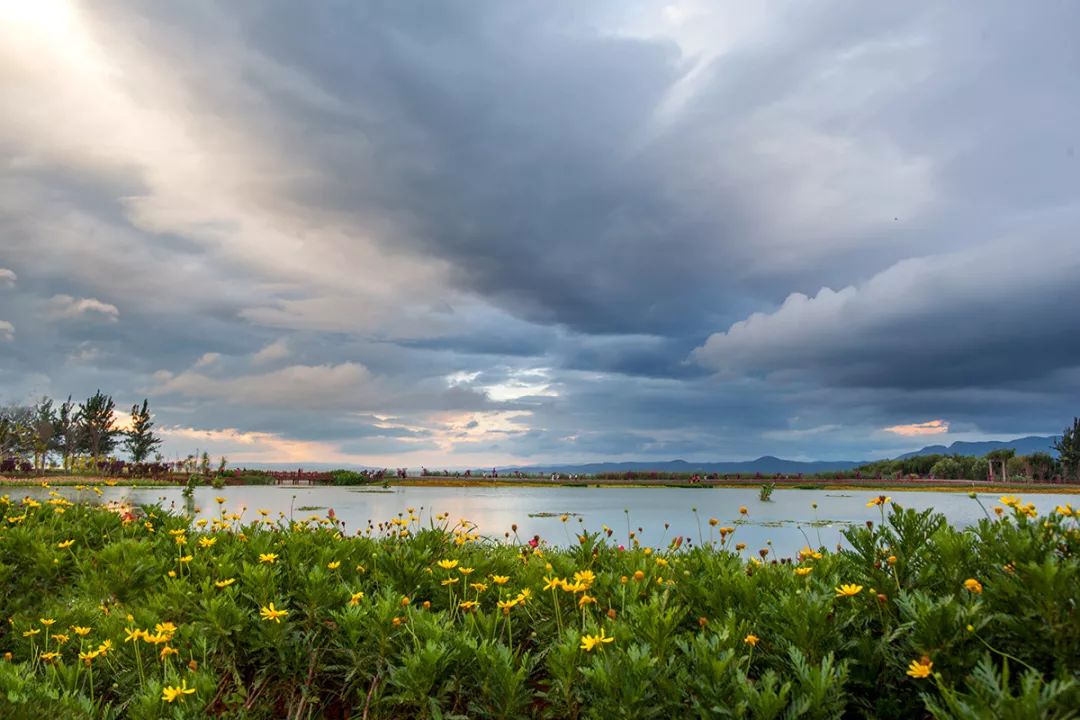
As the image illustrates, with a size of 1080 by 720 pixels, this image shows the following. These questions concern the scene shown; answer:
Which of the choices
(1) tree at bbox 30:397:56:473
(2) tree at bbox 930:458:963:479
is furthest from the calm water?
(1) tree at bbox 30:397:56:473

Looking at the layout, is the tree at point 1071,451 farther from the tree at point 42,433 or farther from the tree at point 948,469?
the tree at point 42,433

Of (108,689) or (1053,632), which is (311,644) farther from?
(1053,632)

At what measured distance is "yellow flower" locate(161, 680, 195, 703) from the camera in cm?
311

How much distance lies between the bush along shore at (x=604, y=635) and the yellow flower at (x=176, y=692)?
0.04ft

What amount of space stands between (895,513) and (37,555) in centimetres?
845

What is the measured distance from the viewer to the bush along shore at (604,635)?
253 centimetres

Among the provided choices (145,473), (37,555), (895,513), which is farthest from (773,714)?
(145,473)

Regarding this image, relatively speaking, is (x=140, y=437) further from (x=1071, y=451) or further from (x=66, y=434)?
(x=1071, y=451)

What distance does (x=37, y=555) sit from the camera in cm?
700

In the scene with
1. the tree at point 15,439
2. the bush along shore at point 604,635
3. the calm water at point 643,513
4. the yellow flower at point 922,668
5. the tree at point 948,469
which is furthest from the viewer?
the tree at point 15,439

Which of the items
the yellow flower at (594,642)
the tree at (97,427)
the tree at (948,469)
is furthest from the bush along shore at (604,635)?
the tree at (97,427)

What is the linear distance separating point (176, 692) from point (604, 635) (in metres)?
2.15

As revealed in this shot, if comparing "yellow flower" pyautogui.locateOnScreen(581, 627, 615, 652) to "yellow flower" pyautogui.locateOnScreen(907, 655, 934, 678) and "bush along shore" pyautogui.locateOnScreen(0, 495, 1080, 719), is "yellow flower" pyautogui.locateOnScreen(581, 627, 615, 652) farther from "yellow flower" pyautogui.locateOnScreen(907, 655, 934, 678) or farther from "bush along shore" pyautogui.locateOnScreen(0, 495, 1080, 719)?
"yellow flower" pyautogui.locateOnScreen(907, 655, 934, 678)

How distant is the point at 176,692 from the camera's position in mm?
3121
